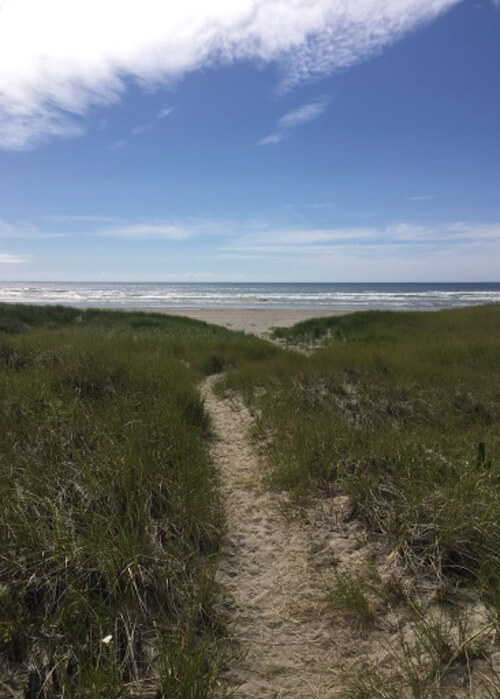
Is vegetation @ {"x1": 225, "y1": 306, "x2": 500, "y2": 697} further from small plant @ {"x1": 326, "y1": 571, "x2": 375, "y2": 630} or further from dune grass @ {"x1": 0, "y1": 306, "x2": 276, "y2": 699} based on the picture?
dune grass @ {"x1": 0, "y1": 306, "x2": 276, "y2": 699}

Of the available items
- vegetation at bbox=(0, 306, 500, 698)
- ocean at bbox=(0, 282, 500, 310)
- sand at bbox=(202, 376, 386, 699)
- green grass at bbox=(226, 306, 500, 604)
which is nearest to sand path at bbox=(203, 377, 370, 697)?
sand at bbox=(202, 376, 386, 699)

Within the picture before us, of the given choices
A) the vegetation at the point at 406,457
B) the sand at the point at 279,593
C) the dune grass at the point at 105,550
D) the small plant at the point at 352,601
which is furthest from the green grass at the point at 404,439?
the dune grass at the point at 105,550

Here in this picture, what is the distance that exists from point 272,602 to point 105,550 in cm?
125

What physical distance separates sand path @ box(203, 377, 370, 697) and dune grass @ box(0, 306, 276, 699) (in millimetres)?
202

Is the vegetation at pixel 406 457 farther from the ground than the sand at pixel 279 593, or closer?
farther from the ground

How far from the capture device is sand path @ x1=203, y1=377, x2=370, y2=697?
8.09ft

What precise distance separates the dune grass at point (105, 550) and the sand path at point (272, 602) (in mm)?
202

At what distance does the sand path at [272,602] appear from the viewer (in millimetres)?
2467

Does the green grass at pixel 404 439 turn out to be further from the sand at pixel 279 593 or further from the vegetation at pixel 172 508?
the sand at pixel 279 593

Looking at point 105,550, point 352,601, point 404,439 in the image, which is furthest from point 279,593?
point 404,439

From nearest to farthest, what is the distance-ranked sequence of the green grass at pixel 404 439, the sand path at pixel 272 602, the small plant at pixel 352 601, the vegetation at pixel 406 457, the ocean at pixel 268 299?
the sand path at pixel 272 602 < the small plant at pixel 352 601 < the vegetation at pixel 406 457 < the green grass at pixel 404 439 < the ocean at pixel 268 299

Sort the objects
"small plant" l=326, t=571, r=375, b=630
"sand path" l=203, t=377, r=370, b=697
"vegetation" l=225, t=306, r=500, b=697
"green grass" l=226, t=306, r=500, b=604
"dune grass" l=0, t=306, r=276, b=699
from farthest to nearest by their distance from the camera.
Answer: "green grass" l=226, t=306, r=500, b=604 < "vegetation" l=225, t=306, r=500, b=697 < "small plant" l=326, t=571, r=375, b=630 < "sand path" l=203, t=377, r=370, b=697 < "dune grass" l=0, t=306, r=276, b=699

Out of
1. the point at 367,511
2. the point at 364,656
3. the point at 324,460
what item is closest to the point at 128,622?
the point at 364,656

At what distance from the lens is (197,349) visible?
13961 mm
